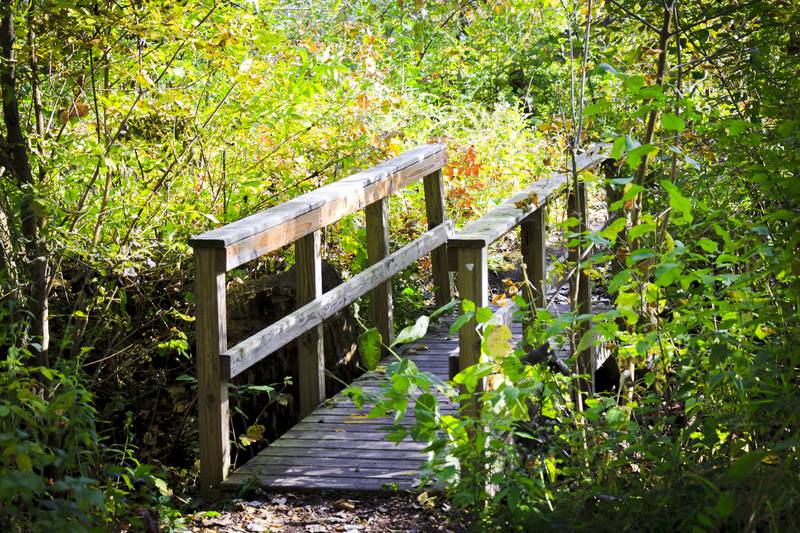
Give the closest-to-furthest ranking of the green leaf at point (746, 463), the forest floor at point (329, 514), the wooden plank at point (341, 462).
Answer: the green leaf at point (746, 463) → the forest floor at point (329, 514) → the wooden plank at point (341, 462)

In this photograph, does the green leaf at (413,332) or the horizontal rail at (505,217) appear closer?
the green leaf at (413,332)

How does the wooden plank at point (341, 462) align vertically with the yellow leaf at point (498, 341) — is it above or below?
below

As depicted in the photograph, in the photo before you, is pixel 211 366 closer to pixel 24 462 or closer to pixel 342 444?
pixel 342 444

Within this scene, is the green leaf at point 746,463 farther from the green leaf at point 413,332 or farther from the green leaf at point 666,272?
the green leaf at point 413,332

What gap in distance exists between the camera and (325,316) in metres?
5.50

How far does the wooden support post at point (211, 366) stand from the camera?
4.37m

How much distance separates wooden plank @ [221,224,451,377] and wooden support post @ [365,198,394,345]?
0.16m

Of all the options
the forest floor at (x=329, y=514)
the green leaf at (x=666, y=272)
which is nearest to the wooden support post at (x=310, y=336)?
the forest floor at (x=329, y=514)

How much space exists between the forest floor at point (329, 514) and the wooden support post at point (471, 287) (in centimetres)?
58

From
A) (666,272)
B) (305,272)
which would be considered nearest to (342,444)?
(305,272)

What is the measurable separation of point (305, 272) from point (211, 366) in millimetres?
1191

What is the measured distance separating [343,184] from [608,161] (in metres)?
2.45

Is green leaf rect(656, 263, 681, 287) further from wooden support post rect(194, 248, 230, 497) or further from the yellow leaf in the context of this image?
wooden support post rect(194, 248, 230, 497)

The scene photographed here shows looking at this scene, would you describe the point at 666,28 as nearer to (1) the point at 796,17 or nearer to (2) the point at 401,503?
(1) the point at 796,17
